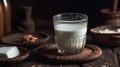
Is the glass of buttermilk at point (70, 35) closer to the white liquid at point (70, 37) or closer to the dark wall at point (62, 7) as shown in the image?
the white liquid at point (70, 37)

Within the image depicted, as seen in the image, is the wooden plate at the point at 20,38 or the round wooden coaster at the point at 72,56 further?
the wooden plate at the point at 20,38

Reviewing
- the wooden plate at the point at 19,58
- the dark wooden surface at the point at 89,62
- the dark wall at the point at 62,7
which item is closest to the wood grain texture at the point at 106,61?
the dark wooden surface at the point at 89,62

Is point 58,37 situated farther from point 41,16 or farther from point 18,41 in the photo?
point 41,16

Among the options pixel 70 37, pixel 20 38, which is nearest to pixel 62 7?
pixel 20 38

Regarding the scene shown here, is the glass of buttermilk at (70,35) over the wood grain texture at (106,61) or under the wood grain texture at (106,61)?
over

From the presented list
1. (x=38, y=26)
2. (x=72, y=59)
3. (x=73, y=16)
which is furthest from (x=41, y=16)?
(x=72, y=59)

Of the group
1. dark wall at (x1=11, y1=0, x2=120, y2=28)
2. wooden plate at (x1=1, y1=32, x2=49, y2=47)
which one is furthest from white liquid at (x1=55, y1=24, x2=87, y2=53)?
dark wall at (x1=11, y1=0, x2=120, y2=28)

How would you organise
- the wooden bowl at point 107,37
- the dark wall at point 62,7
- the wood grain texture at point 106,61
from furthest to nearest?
the dark wall at point 62,7 → the wooden bowl at point 107,37 → the wood grain texture at point 106,61
